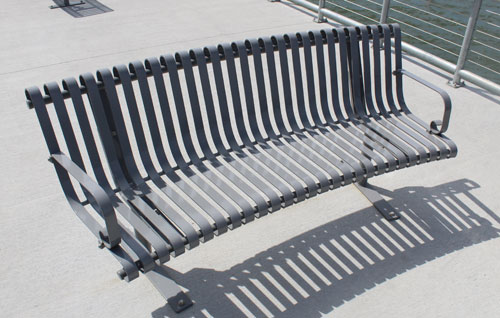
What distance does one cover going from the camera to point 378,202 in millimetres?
3727

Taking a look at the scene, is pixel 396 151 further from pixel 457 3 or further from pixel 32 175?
pixel 457 3

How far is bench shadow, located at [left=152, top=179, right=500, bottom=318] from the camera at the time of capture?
296 centimetres

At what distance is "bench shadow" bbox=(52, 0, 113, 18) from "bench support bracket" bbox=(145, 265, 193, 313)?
4997 mm

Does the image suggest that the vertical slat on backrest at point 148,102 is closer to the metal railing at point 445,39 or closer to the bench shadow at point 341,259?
the bench shadow at point 341,259

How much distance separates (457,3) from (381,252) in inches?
369

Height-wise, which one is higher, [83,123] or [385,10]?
[83,123]

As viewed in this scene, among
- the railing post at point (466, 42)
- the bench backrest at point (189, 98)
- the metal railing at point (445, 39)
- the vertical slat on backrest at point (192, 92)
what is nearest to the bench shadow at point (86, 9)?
the metal railing at point (445, 39)

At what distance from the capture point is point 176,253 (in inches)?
99.3

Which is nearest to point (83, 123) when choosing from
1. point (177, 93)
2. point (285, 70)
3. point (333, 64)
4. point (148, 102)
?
point (148, 102)

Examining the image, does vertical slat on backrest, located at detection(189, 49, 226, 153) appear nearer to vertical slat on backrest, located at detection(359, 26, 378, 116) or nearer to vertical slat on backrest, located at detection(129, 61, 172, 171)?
vertical slat on backrest, located at detection(129, 61, 172, 171)

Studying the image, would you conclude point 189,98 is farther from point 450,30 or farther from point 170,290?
point 450,30

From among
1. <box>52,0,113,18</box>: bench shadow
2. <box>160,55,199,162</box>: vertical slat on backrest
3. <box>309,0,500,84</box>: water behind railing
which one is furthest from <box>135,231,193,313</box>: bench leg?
<box>309,0,500,84</box>: water behind railing

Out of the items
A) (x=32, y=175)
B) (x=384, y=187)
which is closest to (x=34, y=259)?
(x=32, y=175)

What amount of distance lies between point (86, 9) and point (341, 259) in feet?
18.2
